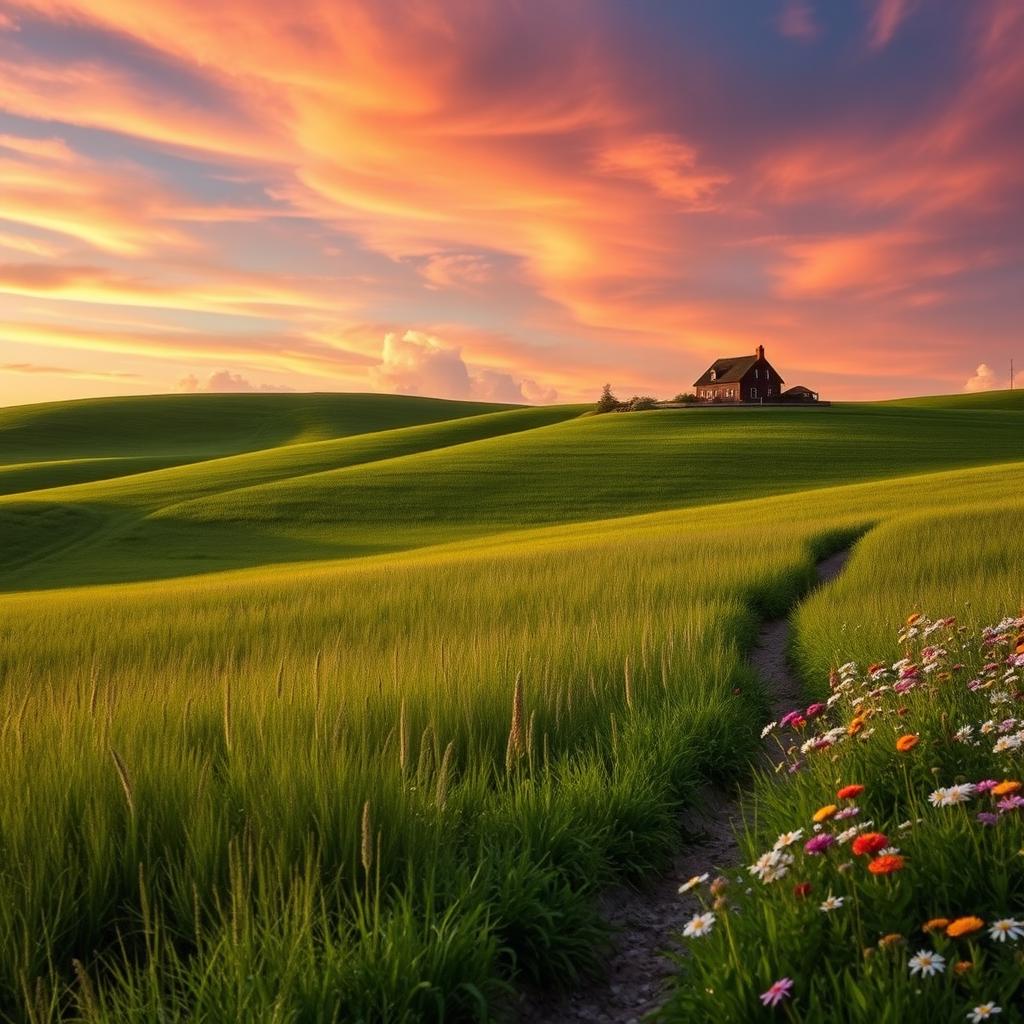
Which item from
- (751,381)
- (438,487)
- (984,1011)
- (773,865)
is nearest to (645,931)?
(773,865)

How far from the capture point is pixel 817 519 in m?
27.1

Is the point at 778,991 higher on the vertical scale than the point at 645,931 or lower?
higher

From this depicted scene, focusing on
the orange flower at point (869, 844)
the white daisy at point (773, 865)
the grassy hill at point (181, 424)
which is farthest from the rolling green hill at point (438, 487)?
the orange flower at point (869, 844)

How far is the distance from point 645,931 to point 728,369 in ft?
328

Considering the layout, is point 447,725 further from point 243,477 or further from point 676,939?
point 243,477

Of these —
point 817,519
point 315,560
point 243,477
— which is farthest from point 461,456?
point 817,519

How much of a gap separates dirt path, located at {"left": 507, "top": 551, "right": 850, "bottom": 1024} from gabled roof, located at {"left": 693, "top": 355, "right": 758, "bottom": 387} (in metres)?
94.3

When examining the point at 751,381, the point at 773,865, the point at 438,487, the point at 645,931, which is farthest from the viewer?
the point at 751,381

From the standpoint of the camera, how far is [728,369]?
100 meters

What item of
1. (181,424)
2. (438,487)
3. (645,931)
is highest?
(181,424)

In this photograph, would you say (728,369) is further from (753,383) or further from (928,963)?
(928,963)

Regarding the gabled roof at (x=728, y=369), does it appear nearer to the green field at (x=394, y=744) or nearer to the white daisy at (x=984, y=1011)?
the green field at (x=394, y=744)

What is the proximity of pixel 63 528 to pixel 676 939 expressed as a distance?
138 ft

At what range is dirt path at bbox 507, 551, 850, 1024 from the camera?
3.94m
